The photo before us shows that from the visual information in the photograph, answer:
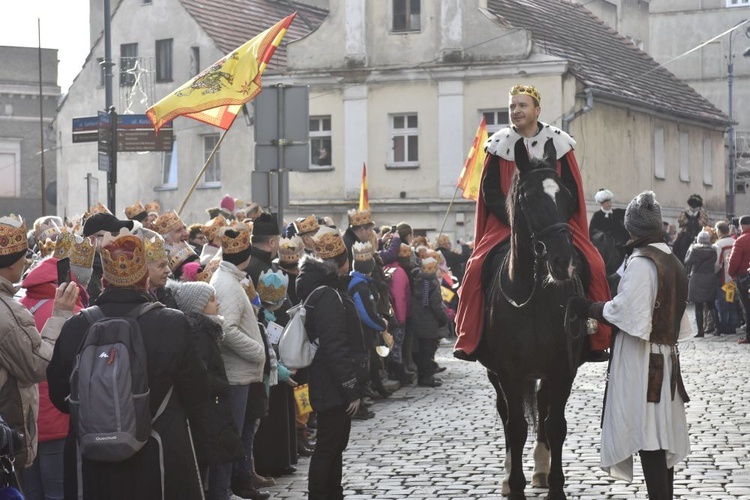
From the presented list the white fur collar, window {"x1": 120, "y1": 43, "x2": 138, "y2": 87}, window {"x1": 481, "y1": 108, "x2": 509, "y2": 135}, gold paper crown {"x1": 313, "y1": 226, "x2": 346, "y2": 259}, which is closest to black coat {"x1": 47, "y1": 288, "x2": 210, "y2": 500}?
gold paper crown {"x1": 313, "y1": 226, "x2": 346, "y2": 259}

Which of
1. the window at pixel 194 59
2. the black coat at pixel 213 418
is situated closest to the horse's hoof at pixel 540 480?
the black coat at pixel 213 418

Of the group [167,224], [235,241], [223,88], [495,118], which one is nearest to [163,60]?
[495,118]

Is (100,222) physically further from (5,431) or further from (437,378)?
(437,378)

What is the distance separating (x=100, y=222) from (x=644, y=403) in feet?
13.0

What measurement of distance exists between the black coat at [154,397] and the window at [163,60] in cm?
3856

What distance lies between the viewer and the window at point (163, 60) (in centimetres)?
4484

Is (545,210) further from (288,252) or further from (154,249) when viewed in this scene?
(288,252)

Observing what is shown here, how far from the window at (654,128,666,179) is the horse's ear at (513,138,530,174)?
124 ft

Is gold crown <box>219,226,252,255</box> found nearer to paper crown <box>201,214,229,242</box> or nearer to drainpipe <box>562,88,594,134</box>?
paper crown <box>201,214,229,242</box>

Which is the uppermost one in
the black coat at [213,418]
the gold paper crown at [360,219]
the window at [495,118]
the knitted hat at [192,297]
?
the window at [495,118]

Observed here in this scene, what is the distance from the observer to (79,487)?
22.9ft

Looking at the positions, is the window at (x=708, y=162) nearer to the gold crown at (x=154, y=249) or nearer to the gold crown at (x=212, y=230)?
the gold crown at (x=212, y=230)

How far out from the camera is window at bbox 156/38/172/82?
147ft

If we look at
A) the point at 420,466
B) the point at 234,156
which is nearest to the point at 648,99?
the point at 234,156
